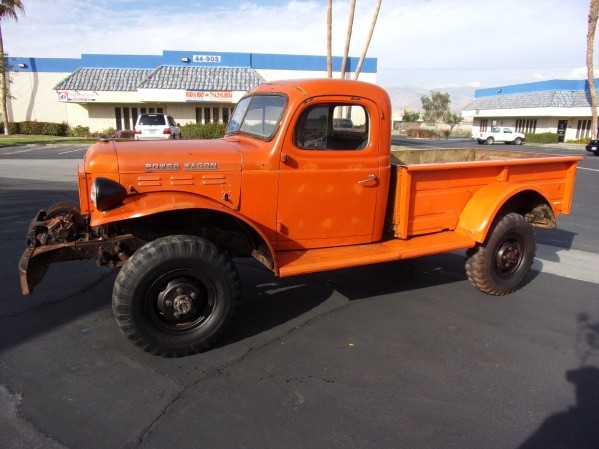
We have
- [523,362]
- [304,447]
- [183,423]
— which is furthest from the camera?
[523,362]

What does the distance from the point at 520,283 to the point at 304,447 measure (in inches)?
144

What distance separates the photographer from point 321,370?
11.1 feet

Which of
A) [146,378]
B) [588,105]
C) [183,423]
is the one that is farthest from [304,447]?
[588,105]

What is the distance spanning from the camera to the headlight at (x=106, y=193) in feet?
10.4

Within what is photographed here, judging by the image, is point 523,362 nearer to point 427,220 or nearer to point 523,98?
point 427,220

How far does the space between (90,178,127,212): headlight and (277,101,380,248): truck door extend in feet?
4.13

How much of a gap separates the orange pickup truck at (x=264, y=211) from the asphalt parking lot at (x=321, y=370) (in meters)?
0.43

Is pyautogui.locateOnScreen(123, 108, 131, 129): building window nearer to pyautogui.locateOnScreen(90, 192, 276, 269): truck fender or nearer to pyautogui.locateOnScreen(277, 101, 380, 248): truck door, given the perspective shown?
pyautogui.locateOnScreen(277, 101, 380, 248): truck door

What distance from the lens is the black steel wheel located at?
326cm

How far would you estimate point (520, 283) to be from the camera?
17.1ft

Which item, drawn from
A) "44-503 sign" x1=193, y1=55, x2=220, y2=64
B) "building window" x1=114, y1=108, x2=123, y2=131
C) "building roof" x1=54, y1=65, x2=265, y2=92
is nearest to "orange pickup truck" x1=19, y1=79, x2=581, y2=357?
"building roof" x1=54, y1=65, x2=265, y2=92

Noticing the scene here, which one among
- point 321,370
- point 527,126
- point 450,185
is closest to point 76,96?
point 450,185

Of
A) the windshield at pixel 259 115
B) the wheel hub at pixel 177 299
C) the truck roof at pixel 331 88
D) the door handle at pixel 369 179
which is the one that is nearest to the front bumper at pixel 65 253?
the wheel hub at pixel 177 299

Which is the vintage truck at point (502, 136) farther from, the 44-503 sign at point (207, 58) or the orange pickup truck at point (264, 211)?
the orange pickup truck at point (264, 211)
